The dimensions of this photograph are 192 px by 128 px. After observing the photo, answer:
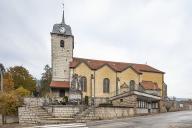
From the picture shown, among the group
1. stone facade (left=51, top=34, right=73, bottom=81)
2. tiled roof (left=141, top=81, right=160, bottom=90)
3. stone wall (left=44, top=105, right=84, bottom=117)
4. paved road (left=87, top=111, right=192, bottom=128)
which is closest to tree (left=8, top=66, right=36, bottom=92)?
stone facade (left=51, top=34, right=73, bottom=81)

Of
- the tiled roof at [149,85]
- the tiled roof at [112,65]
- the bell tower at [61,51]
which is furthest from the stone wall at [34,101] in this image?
the tiled roof at [149,85]

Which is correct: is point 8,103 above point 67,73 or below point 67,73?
below

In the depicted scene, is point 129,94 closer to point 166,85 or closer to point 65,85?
point 65,85

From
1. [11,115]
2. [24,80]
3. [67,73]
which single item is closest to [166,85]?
[67,73]

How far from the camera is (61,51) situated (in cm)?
5144

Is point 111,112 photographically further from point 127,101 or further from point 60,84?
point 60,84

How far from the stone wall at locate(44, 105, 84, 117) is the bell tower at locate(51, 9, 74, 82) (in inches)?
682

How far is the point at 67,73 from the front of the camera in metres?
50.4

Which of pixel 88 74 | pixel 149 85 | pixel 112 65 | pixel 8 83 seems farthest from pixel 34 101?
pixel 149 85

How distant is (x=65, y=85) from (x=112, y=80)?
8323mm

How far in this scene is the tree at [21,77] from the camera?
211 ft

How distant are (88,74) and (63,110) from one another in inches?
685

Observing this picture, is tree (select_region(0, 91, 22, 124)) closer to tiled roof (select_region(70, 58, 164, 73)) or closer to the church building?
the church building

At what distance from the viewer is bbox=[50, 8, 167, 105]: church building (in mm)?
49125
